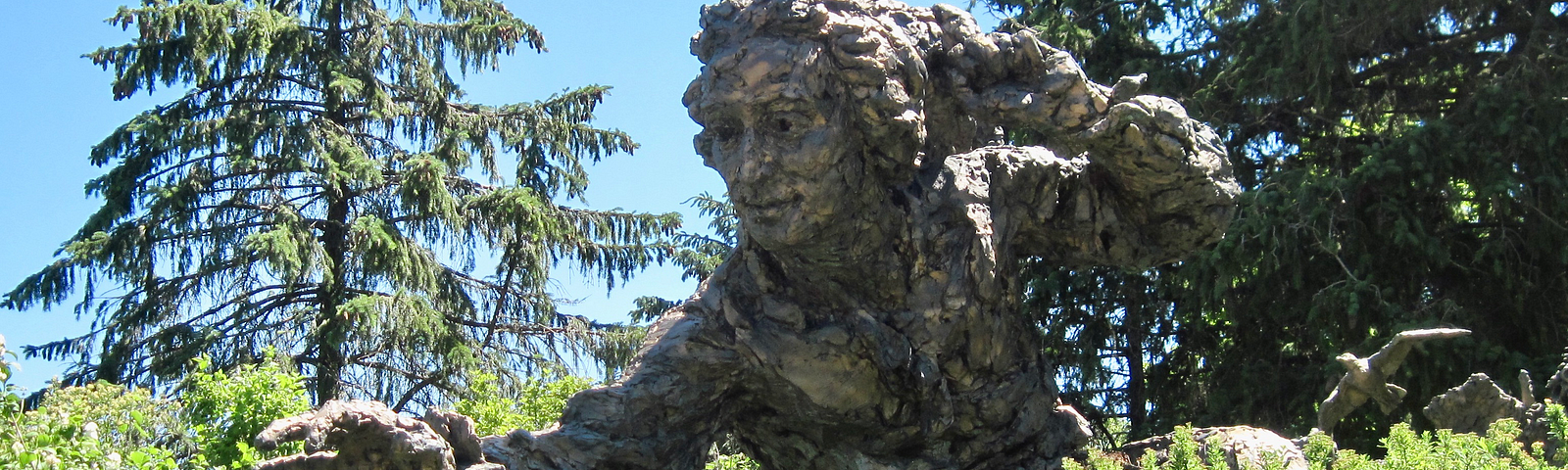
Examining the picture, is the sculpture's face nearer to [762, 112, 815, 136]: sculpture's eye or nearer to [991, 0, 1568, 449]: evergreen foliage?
[762, 112, 815, 136]: sculpture's eye

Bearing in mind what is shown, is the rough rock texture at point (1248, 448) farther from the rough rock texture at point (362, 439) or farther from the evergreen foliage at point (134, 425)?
the evergreen foliage at point (134, 425)

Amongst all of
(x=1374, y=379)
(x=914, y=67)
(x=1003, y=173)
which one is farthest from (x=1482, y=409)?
(x=914, y=67)

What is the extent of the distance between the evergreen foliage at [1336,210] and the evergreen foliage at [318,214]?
6896 mm

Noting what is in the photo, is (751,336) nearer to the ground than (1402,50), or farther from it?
nearer to the ground

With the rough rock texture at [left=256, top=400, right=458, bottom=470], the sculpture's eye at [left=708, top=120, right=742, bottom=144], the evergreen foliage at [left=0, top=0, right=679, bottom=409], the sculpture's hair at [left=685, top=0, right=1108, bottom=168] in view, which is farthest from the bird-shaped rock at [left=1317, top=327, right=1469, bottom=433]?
the evergreen foliage at [left=0, top=0, right=679, bottom=409]

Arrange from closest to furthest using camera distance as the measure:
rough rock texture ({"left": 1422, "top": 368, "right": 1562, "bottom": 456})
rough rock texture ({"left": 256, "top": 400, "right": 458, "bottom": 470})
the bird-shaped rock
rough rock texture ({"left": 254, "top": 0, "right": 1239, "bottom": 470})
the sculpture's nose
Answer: rough rock texture ({"left": 256, "top": 400, "right": 458, "bottom": 470}) < the sculpture's nose < rough rock texture ({"left": 254, "top": 0, "right": 1239, "bottom": 470}) < the bird-shaped rock < rough rock texture ({"left": 1422, "top": 368, "right": 1562, "bottom": 456})

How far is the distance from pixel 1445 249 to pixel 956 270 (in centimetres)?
568

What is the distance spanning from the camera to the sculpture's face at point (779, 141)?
16.5ft

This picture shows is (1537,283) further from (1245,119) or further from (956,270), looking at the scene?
(956,270)

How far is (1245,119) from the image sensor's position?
11.8 meters

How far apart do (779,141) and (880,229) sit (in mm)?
534

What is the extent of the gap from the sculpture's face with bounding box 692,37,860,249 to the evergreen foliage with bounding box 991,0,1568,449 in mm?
4581

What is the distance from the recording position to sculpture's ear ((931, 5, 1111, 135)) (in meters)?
5.52

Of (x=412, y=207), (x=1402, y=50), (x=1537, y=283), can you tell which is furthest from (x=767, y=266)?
(x=412, y=207)
